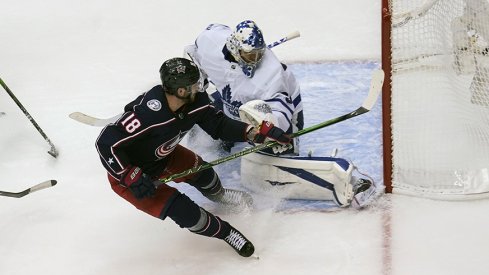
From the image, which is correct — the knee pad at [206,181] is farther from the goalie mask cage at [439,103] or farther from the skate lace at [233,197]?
the goalie mask cage at [439,103]

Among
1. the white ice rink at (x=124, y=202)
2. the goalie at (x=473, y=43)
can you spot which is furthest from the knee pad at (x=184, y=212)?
the goalie at (x=473, y=43)

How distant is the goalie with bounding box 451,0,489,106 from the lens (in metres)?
3.17

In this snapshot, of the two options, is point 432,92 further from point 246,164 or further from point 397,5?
point 246,164

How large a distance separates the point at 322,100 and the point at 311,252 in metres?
1.33

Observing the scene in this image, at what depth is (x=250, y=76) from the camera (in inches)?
122

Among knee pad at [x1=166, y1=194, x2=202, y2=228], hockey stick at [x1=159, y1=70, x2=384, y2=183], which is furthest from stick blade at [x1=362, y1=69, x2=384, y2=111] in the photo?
knee pad at [x1=166, y1=194, x2=202, y2=228]

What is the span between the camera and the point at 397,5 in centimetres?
295

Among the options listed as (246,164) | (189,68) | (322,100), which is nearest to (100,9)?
(322,100)

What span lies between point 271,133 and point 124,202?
880mm

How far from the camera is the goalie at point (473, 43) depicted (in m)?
3.17

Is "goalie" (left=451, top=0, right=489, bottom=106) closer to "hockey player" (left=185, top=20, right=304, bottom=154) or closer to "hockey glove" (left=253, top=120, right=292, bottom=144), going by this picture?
"hockey player" (left=185, top=20, right=304, bottom=154)

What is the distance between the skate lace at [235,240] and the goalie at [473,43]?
1.26 metres

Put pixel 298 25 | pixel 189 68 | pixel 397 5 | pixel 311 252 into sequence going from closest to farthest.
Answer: pixel 189 68, pixel 311 252, pixel 397 5, pixel 298 25

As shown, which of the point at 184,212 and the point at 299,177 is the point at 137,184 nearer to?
the point at 184,212
